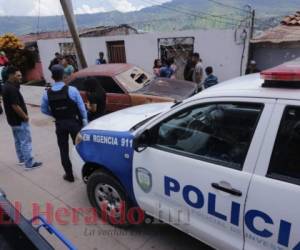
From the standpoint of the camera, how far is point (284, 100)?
5.36 ft

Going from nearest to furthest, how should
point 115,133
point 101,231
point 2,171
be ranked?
point 115,133
point 101,231
point 2,171

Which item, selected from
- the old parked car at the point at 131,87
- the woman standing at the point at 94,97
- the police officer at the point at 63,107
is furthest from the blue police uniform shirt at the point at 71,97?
the old parked car at the point at 131,87

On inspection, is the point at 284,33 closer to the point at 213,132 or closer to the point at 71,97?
the point at 71,97

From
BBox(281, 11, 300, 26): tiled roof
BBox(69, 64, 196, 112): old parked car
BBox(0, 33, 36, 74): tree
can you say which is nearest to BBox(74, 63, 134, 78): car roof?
BBox(69, 64, 196, 112): old parked car

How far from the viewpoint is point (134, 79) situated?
21.5 ft

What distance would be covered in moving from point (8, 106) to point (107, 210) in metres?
2.34

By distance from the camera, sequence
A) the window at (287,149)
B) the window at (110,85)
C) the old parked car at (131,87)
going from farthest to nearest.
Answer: the window at (110,85) < the old parked car at (131,87) < the window at (287,149)

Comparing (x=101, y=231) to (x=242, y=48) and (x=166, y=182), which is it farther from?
(x=242, y=48)

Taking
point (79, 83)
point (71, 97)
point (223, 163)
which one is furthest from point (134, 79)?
point (223, 163)

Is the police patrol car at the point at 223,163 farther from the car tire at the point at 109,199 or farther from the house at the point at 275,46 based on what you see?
the house at the point at 275,46

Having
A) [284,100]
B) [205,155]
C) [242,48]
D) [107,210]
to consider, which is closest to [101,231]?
[107,210]

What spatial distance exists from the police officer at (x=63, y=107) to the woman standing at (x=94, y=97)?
2.42 feet

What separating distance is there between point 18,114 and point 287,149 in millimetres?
3816

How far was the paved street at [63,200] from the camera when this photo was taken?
112 inches
